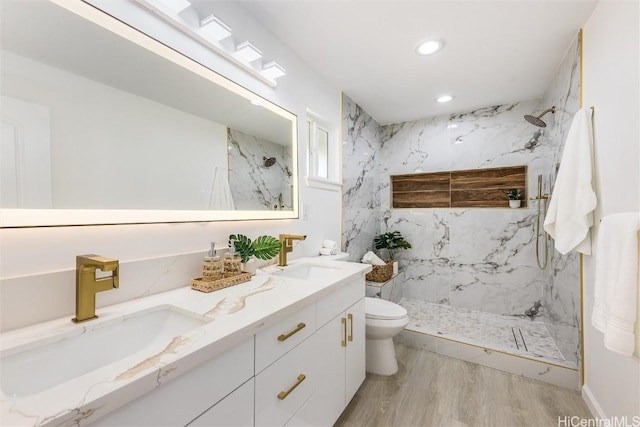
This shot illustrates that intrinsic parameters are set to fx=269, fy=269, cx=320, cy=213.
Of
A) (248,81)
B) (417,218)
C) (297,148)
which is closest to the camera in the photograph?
(248,81)

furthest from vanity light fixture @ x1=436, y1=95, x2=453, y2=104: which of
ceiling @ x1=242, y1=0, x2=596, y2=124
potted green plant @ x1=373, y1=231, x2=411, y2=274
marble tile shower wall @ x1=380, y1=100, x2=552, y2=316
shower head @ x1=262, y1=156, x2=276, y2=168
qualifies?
shower head @ x1=262, y1=156, x2=276, y2=168

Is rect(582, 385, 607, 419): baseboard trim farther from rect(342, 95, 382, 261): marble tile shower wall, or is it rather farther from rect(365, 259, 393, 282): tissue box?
rect(342, 95, 382, 261): marble tile shower wall

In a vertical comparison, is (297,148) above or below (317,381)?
above

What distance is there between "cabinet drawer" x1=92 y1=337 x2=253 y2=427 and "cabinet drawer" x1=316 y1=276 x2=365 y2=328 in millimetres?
472

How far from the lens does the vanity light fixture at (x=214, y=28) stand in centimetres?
128

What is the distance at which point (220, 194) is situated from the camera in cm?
145

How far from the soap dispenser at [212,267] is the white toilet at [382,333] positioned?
3.87 feet

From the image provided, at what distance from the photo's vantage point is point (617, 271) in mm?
1050

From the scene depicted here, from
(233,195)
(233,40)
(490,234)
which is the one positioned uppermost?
(233,40)

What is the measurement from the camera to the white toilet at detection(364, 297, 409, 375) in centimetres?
194

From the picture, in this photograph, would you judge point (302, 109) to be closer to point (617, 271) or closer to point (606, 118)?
point (606, 118)

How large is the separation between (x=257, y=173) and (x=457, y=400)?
1985 millimetres

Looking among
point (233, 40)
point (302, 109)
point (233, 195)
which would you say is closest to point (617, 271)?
point (233, 195)

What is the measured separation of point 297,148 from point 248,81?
0.56 meters
